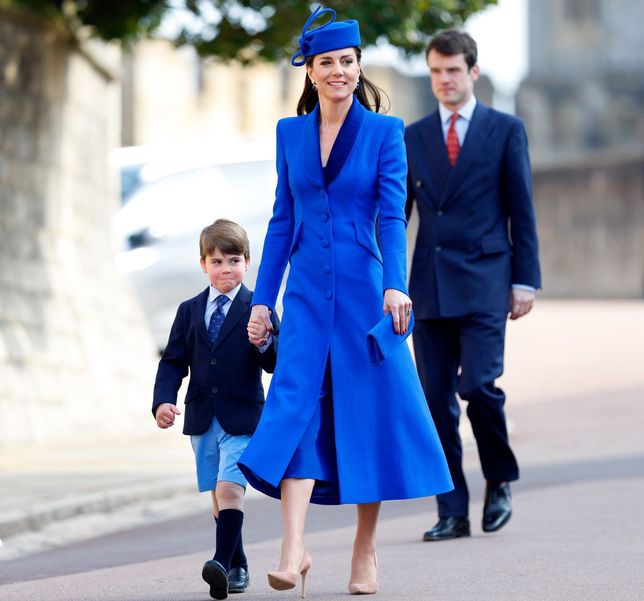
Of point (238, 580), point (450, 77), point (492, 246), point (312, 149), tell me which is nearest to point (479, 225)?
point (492, 246)

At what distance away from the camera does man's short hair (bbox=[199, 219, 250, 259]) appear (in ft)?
18.7

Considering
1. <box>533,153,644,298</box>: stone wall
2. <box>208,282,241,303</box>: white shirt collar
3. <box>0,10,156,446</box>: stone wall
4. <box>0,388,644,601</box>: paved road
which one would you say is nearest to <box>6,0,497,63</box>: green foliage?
<box>0,10,156,446</box>: stone wall

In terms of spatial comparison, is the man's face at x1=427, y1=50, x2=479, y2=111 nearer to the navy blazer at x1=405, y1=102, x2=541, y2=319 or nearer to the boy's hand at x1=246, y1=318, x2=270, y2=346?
the navy blazer at x1=405, y1=102, x2=541, y2=319

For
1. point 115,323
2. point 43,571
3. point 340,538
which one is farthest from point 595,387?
point 43,571

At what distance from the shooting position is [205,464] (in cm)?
569

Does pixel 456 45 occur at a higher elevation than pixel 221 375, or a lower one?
higher

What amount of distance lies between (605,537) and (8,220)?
730 centimetres

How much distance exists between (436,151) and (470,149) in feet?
0.51

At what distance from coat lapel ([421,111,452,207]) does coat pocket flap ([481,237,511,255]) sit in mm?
282

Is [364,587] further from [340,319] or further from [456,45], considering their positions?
[456,45]

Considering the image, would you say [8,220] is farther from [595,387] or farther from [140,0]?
[595,387]

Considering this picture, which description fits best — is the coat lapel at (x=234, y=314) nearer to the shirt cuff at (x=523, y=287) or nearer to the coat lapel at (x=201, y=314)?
the coat lapel at (x=201, y=314)

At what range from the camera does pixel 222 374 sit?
5.67m

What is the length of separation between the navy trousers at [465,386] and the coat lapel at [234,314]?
4.98 feet
